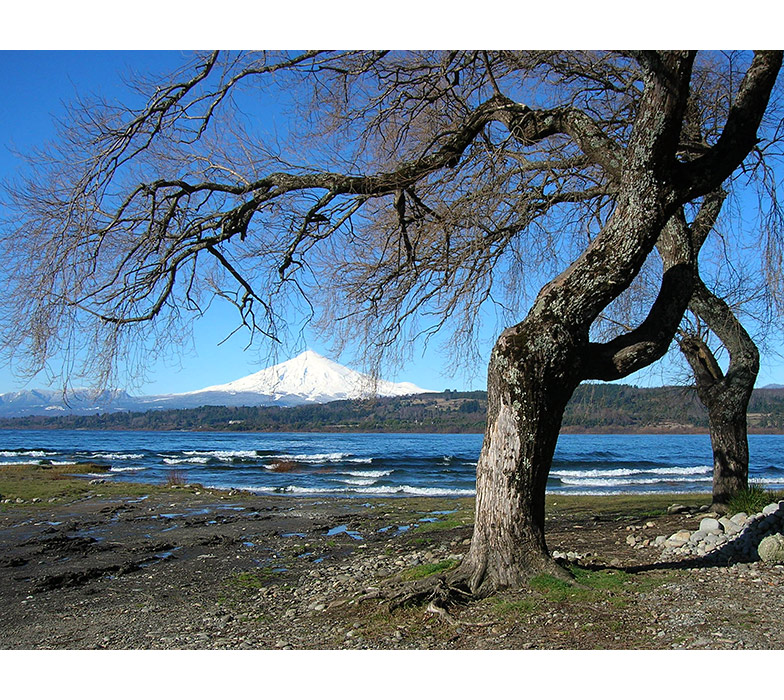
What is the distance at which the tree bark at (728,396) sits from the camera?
9.63 meters

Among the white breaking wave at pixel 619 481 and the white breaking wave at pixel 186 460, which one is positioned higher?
the white breaking wave at pixel 619 481

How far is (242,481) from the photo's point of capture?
29.2 meters

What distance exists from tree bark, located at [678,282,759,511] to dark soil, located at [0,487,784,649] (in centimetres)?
108

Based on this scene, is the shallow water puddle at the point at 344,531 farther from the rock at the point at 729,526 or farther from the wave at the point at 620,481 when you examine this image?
the wave at the point at 620,481

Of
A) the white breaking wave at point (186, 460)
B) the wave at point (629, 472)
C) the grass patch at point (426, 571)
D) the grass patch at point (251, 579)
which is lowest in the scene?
the white breaking wave at point (186, 460)

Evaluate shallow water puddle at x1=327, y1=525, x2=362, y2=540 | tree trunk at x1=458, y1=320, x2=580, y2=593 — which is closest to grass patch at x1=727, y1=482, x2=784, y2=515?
tree trunk at x1=458, y1=320, x2=580, y2=593

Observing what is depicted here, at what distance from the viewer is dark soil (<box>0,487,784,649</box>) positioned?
4809 millimetres

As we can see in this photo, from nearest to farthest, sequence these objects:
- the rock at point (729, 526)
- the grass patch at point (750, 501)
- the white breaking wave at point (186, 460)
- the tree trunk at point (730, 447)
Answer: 1. the rock at point (729, 526)
2. the grass patch at point (750, 501)
3. the tree trunk at point (730, 447)
4. the white breaking wave at point (186, 460)

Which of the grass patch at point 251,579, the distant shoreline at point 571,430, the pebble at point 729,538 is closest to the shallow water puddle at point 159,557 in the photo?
the grass patch at point 251,579

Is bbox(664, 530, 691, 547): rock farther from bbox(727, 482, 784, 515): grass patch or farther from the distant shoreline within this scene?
the distant shoreline

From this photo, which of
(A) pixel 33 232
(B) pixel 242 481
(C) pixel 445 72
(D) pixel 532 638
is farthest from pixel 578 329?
(B) pixel 242 481

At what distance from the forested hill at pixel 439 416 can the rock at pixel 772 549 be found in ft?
10.8

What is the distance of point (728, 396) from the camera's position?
31.8ft

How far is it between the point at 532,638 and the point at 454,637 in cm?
56
